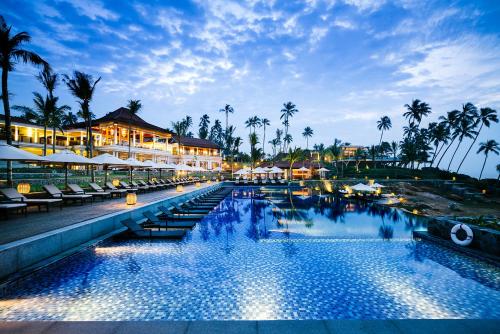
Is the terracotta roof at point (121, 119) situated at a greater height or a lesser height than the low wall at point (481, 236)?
greater

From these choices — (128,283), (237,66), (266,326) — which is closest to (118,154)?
(237,66)

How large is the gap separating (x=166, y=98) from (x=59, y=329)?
9582cm

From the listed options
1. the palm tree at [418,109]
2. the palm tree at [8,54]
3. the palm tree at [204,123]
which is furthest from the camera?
the palm tree at [204,123]

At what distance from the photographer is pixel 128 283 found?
15.4ft

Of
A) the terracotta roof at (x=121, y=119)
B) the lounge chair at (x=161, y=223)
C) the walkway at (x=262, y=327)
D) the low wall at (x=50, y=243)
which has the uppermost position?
the terracotta roof at (x=121, y=119)

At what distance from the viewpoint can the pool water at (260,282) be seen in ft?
12.3

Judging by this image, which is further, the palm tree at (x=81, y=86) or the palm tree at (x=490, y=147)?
the palm tree at (x=490, y=147)

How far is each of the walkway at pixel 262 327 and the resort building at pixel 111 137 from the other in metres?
28.9

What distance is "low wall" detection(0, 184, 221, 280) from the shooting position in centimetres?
455

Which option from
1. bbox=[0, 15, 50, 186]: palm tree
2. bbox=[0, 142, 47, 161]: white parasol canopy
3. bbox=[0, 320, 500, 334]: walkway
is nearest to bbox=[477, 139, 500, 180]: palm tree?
bbox=[0, 320, 500, 334]: walkway

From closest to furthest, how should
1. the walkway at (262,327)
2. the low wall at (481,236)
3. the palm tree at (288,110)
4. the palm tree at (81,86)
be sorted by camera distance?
the walkway at (262,327)
the low wall at (481,236)
the palm tree at (81,86)
the palm tree at (288,110)

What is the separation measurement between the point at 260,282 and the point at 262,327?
1.79 metres

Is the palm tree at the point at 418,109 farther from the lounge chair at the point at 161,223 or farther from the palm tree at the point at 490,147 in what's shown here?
the lounge chair at the point at 161,223

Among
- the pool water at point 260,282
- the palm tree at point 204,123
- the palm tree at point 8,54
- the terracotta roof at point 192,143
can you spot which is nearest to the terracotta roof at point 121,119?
the terracotta roof at point 192,143
